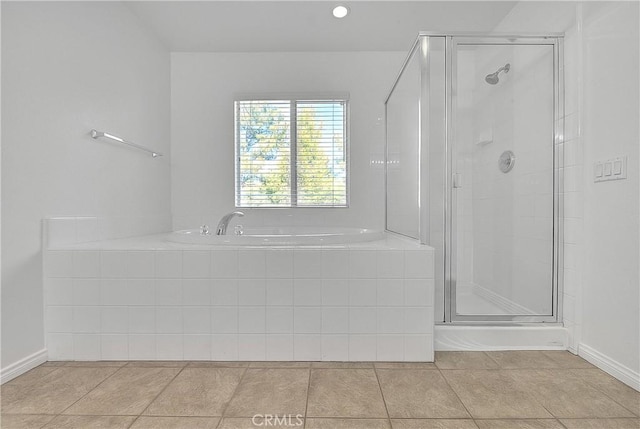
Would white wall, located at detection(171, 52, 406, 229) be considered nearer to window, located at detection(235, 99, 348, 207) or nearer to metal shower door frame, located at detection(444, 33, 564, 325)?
window, located at detection(235, 99, 348, 207)

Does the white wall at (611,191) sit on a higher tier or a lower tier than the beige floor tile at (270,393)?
higher

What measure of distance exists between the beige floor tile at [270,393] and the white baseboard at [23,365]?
99 cm

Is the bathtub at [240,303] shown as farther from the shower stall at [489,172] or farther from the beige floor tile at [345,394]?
the shower stall at [489,172]

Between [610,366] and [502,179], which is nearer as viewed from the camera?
[610,366]

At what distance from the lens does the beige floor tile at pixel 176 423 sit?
1.25 m

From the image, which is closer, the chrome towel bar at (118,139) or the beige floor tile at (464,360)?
the beige floor tile at (464,360)

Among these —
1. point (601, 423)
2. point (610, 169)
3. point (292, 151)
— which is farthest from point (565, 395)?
point (292, 151)

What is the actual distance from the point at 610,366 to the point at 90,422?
6.96ft

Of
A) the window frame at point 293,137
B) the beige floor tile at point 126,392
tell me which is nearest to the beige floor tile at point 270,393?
the beige floor tile at point 126,392

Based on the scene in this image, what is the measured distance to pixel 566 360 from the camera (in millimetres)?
1799

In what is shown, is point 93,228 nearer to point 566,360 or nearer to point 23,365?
point 23,365

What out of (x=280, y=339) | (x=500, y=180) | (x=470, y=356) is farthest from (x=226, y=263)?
(x=500, y=180)

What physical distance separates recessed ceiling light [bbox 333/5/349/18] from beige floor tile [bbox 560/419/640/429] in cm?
250

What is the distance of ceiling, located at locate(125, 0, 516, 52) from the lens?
96.7 inches
